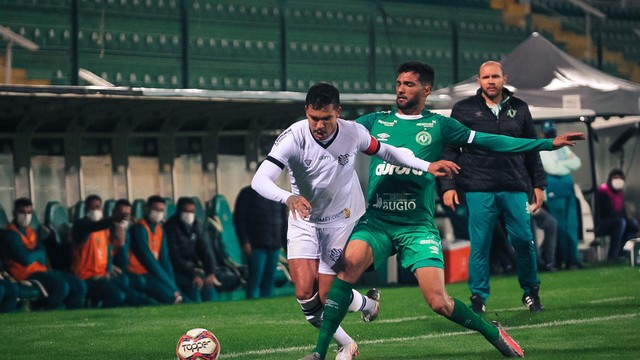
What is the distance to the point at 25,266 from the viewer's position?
1327 centimetres

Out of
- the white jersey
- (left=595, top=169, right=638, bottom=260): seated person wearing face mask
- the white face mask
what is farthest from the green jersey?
the white face mask

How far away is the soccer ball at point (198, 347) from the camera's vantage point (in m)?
8.11

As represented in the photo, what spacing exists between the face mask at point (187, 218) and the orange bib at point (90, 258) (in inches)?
45.4

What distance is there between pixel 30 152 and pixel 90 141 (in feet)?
2.76

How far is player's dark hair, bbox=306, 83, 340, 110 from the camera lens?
25.8 feet

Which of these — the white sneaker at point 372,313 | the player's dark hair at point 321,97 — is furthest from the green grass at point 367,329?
the player's dark hair at point 321,97

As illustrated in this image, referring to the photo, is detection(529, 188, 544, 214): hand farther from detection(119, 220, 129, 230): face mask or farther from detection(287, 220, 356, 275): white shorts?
detection(119, 220, 129, 230): face mask

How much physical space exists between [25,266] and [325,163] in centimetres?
585

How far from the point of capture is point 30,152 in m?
14.3

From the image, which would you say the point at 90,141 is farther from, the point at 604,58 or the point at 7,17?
the point at 604,58

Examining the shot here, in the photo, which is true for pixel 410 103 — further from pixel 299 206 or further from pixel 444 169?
pixel 299 206

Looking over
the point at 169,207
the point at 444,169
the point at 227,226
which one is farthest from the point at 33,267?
the point at 444,169

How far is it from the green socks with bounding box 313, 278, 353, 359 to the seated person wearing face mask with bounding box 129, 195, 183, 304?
629cm

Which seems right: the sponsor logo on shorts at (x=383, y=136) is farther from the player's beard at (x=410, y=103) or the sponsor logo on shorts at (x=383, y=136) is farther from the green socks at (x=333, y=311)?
the green socks at (x=333, y=311)
